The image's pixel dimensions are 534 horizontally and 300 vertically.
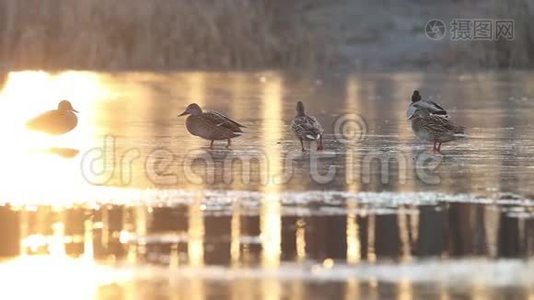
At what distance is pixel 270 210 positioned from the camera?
9188 millimetres

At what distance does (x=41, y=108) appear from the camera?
59.5ft

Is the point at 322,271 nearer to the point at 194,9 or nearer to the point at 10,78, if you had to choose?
the point at 10,78

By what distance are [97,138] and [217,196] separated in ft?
13.9

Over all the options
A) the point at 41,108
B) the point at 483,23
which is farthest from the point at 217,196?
the point at 483,23

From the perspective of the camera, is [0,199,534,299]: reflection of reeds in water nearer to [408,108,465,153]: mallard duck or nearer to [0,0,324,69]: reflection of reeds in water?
[408,108,465,153]: mallard duck

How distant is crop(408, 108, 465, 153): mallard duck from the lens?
12.6 meters

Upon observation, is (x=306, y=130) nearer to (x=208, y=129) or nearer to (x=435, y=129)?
(x=208, y=129)

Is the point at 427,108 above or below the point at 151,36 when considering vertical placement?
below
